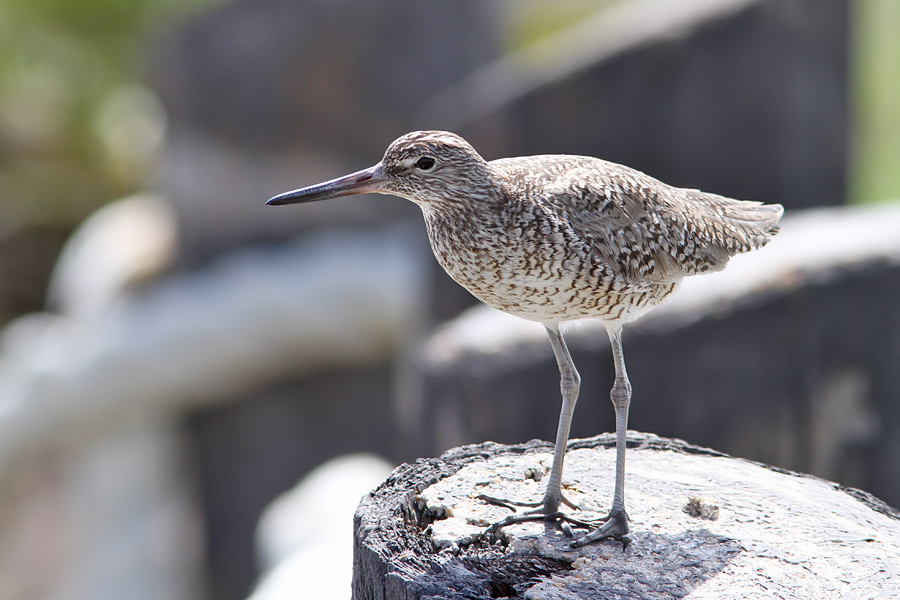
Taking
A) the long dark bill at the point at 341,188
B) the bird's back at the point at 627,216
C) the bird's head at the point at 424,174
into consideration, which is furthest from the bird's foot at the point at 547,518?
the long dark bill at the point at 341,188

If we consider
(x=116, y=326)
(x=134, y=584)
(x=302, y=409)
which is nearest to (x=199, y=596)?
(x=134, y=584)

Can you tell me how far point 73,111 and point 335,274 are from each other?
814 centimetres

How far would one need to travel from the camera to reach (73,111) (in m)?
15.8

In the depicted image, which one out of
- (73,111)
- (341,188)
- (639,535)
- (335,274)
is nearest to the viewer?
(341,188)

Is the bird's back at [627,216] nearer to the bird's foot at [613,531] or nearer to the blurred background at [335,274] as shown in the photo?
the bird's foot at [613,531]

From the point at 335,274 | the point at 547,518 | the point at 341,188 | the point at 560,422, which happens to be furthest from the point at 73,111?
the point at 547,518

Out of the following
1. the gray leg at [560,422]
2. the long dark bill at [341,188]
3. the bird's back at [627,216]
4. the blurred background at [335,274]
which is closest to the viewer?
the long dark bill at [341,188]

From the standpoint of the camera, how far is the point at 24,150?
15977mm

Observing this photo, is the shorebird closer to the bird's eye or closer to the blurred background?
the bird's eye

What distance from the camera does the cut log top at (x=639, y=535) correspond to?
314 centimetres

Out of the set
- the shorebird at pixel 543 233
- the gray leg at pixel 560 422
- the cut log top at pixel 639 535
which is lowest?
the cut log top at pixel 639 535

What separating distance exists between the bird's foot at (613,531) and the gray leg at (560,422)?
0.21 m

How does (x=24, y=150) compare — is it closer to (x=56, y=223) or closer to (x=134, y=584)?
(x=56, y=223)

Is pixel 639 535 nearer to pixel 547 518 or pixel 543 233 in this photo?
pixel 547 518
